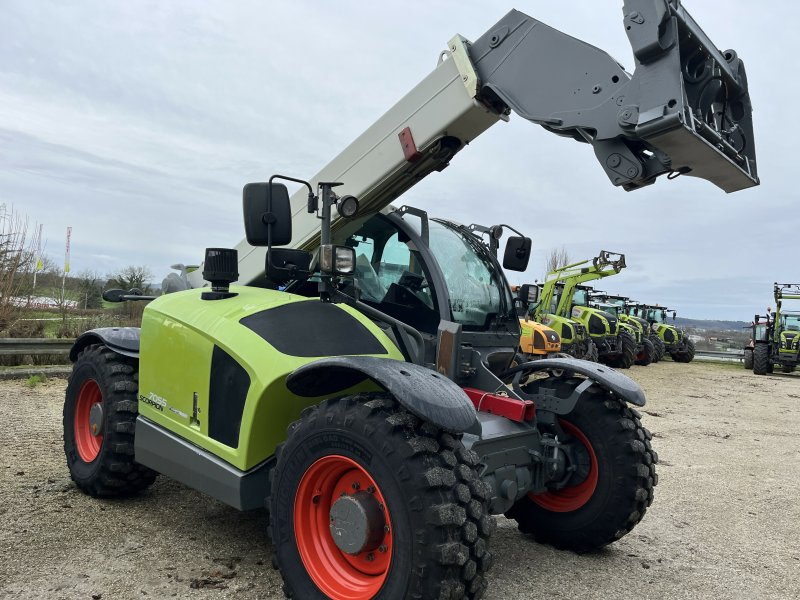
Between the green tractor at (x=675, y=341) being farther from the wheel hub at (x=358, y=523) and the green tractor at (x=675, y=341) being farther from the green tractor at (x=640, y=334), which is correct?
the wheel hub at (x=358, y=523)

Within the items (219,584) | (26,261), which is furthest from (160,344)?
(26,261)

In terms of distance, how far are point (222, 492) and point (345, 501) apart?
903 mm

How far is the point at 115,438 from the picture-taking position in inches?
165

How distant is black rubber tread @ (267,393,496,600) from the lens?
2420mm

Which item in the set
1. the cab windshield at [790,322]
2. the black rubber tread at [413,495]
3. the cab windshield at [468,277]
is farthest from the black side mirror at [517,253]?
the cab windshield at [790,322]

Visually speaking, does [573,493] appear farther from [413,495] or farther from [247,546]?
[247,546]

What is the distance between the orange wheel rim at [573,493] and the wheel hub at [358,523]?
1691 mm

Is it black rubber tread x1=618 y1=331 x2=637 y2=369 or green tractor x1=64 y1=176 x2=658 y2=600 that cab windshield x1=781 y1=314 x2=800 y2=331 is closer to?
black rubber tread x1=618 y1=331 x2=637 y2=369

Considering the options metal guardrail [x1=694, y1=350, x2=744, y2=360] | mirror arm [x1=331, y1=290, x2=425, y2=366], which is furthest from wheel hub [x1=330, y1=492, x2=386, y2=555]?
metal guardrail [x1=694, y1=350, x2=744, y2=360]

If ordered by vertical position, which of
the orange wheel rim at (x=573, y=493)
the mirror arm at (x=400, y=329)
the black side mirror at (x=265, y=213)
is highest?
the black side mirror at (x=265, y=213)

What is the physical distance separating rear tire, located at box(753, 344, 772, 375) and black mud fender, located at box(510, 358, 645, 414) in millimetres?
20529

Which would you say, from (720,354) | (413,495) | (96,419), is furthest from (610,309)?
(413,495)

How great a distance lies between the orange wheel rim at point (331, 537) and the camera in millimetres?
2732

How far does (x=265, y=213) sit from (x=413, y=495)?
171 centimetres
